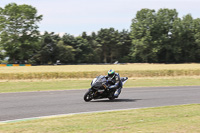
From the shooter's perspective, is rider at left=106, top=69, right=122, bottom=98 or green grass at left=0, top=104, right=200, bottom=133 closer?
green grass at left=0, top=104, right=200, bottom=133

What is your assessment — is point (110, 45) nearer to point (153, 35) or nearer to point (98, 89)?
point (153, 35)

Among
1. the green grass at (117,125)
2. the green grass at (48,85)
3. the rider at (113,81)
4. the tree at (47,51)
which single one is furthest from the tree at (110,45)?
the green grass at (117,125)

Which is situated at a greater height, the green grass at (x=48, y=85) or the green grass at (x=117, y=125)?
the green grass at (x=117, y=125)

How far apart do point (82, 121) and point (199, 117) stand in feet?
11.5

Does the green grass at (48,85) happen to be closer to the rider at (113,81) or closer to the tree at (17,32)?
the rider at (113,81)

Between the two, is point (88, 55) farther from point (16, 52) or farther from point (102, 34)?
point (16, 52)

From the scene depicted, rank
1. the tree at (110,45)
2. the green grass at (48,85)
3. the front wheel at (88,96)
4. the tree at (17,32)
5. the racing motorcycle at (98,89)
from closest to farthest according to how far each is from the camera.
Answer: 1. the racing motorcycle at (98,89)
2. the front wheel at (88,96)
3. the green grass at (48,85)
4. the tree at (17,32)
5. the tree at (110,45)

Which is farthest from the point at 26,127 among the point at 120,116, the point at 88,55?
the point at 88,55

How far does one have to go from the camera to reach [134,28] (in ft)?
299

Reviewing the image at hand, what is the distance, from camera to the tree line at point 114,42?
70938mm

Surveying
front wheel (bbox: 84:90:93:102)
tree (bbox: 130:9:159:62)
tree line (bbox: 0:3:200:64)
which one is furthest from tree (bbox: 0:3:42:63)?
front wheel (bbox: 84:90:93:102)

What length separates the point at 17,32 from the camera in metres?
71.8

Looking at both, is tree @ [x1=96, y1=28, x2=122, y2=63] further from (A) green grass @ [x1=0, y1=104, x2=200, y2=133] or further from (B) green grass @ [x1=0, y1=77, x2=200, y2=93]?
(A) green grass @ [x1=0, y1=104, x2=200, y2=133]

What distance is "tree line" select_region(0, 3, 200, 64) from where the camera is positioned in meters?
70.9
